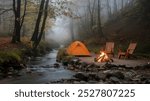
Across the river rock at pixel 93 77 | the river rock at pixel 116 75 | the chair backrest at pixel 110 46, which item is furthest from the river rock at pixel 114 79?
the chair backrest at pixel 110 46

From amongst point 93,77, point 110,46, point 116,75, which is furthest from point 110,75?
point 110,46

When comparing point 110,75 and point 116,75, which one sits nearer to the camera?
point 116,75

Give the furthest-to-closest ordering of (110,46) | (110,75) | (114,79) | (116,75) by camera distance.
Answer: (110,46) < (110,75) < (116,75) < (114,79)

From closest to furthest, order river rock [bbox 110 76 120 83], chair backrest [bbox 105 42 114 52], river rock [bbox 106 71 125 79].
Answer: river rock [bbox 110 76 120 83] < river rock [bbox 106 71 125 79] < chair backrest [bbox 105 42 114 52]

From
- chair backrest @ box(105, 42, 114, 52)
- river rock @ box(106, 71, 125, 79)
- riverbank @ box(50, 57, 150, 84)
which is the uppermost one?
chair backrest @ box(105, 42, 114, 52)

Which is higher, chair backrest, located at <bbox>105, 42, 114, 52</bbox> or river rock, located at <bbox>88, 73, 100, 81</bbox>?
chair backrest, located at <bbox>105, 42, 114, 52</bbox>

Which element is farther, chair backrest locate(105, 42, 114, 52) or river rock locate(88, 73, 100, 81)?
chair backrest locate(105, 42, 114, 52)

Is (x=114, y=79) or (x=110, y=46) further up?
(x=110, y=46)

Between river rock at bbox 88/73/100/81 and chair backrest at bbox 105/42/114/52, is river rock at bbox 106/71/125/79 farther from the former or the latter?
chair backrest at bbox 105/42/114/52

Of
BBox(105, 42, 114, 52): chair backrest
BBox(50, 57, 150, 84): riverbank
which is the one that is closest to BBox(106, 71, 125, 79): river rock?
BBox(50, 57, 150, 84): riverbank

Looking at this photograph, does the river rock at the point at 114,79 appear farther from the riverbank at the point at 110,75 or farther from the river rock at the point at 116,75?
the river rock at the point at 116,75

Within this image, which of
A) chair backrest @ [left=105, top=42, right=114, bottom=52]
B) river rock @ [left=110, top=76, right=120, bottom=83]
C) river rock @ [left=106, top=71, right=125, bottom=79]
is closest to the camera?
river rock @ [left=110, top=76, right=120, bottom=83]

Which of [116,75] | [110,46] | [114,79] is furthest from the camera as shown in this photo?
[110,46]

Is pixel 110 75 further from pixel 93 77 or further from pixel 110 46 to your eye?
pixel 110 46
